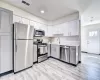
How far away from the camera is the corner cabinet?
6.82ft

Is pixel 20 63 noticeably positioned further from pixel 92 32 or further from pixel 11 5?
pixel 92 32

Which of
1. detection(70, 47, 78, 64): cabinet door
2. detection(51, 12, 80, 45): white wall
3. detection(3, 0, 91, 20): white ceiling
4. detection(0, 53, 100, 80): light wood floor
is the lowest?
detection(0, 53, 100, 80): light wood floor

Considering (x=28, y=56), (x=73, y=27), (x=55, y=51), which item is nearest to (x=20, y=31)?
(x=28, y=56)

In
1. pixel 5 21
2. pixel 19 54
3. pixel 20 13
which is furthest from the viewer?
pixel 20 13

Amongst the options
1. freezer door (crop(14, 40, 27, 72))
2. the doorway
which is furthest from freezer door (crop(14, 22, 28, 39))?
the doorway

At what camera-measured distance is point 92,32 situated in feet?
18.3

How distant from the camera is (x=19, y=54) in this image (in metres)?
2.40

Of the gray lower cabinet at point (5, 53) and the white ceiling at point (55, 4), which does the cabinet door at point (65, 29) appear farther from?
the gray lower cabinet at point (5, 53)

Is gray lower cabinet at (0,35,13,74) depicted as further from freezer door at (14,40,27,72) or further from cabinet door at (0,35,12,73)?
freezer door at (14,40,27,72)

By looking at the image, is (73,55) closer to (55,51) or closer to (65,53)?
(65,53)

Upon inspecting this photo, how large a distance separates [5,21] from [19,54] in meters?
1.30

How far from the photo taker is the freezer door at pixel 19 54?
231 cm

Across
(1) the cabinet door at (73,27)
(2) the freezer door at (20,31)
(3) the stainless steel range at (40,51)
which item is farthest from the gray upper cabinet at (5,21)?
(1) the cabinet door at (73,27)

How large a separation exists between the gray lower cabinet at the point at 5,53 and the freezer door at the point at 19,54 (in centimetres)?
18
